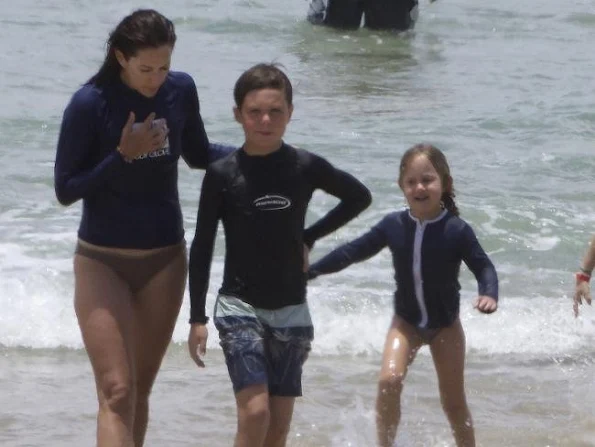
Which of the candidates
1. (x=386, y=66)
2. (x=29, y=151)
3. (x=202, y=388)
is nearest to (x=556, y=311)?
(x=202, y=388)

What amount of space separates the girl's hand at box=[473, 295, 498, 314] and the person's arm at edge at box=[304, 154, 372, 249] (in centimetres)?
53

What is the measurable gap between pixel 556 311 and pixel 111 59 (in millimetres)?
4485

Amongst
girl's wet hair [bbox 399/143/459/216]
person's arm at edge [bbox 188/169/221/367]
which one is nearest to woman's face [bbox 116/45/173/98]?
person's arm at edge [bbox 188/169/221/367]

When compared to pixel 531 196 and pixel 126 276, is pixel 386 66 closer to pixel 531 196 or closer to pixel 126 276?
pixel 531 196

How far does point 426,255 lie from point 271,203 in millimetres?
813

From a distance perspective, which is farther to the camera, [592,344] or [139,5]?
[139,5]

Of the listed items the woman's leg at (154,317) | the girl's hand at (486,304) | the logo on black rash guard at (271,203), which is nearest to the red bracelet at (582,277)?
the girl's hand at (486,304)

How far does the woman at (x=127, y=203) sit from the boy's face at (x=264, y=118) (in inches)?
10.0

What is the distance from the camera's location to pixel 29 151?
11711 mm

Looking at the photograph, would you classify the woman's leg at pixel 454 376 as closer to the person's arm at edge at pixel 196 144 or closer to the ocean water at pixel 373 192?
the ocean water at pixel 373 192

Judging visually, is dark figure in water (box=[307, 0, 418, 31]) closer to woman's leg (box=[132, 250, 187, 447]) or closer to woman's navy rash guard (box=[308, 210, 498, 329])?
woman's navy rash guard (box=[308, 210, 498, 329])

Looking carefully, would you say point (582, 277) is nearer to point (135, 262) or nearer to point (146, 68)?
point (135, 262)

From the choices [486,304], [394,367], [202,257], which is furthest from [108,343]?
[486,304]

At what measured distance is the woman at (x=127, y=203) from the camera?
4332 millimetres
